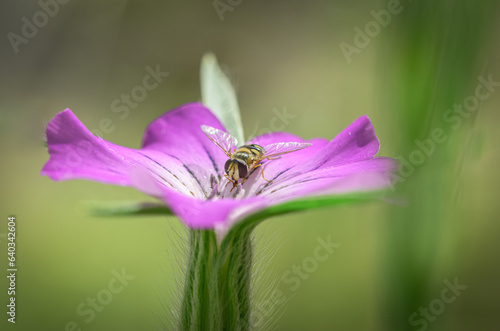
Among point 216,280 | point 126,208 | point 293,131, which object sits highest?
point 293,131

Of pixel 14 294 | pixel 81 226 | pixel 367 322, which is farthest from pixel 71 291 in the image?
pixel 367 322

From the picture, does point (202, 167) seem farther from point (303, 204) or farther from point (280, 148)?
point (303, 204)

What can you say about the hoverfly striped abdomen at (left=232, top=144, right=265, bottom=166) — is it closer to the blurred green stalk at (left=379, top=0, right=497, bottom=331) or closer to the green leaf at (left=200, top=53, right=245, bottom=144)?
the green leaf at (left=200, top=53, right=245, bottom=144)

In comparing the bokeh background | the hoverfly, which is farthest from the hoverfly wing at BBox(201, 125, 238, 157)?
the bokeh background

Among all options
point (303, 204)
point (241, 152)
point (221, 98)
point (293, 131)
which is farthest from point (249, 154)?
point (293, 131)

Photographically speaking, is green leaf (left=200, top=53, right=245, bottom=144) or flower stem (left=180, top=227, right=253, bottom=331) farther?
green leaf (left=200, top=53, right=245, bottom=144)
